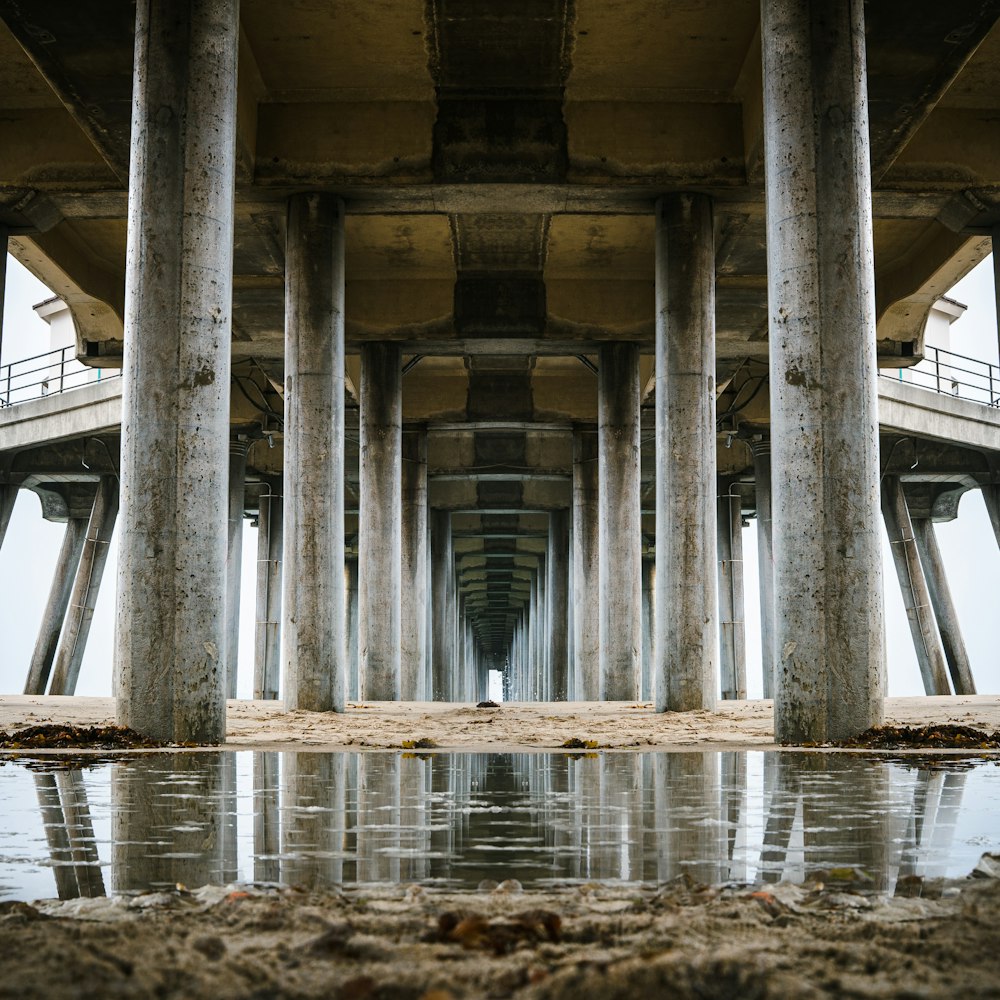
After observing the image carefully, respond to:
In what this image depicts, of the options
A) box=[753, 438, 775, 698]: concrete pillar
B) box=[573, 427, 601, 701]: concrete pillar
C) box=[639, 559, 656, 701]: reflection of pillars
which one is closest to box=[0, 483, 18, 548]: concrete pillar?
box=[573, 427, 601, 701]: concrete pillar

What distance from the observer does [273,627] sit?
118 feet

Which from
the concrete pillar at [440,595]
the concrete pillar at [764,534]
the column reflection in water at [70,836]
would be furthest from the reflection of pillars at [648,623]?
the column reflection in water at [70,836]

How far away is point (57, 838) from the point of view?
343 cm

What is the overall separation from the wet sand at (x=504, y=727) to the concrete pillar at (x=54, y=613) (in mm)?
18611

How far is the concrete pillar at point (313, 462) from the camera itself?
16.8 meters

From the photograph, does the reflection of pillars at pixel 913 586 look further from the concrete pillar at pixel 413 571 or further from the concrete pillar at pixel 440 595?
the concrete pillar at pixel 440 595

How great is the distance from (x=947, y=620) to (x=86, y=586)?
24.4 metres

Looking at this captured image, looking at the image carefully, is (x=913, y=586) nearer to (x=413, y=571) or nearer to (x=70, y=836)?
(x=413, y=571)

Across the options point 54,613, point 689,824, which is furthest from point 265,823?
point 54,613

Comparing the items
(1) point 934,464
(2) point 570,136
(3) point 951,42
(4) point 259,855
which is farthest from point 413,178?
(1) point 934,464

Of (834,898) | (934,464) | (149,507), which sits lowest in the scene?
(834,898)

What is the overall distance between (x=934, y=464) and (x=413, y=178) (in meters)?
21.3

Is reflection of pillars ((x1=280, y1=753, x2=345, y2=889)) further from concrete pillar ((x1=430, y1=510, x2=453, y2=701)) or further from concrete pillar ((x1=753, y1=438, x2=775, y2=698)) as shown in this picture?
concrete pillar ((x1=430, y1=510, x2=453, y2=701))

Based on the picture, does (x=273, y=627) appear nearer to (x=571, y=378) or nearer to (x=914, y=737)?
(x=571, y=378)
